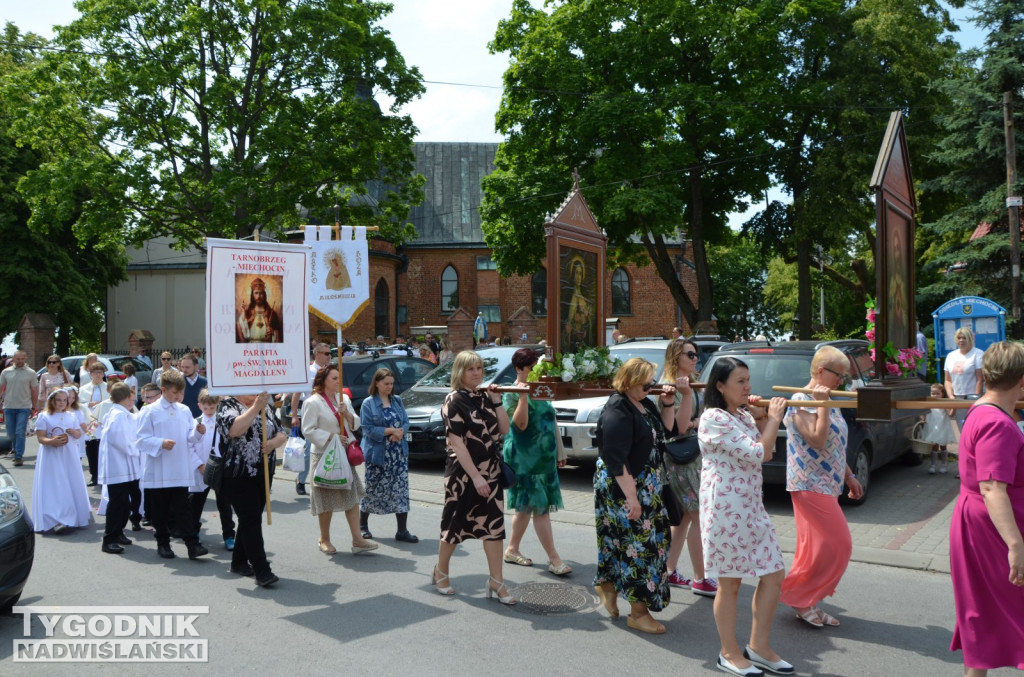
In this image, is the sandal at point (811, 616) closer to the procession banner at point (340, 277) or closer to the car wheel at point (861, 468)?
the car wheel at point (861, 468)

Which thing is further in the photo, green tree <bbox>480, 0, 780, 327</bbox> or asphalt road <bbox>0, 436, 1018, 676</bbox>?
green tree <bbox>480, 0, 780, 327</bbox>

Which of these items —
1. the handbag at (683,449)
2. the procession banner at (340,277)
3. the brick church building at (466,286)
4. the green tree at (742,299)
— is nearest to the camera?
the handbag at (683,449)

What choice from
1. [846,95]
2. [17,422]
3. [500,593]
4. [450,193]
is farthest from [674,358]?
[450,193]

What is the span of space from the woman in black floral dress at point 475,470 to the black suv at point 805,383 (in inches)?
141

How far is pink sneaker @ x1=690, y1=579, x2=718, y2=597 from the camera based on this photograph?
6.34 meters

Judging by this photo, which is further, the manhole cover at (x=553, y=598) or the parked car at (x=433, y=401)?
the parked car at (x=433, y=401)

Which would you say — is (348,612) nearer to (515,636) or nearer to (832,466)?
(515,636)

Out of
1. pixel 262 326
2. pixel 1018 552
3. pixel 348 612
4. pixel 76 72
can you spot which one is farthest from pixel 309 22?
pixel 1018 552

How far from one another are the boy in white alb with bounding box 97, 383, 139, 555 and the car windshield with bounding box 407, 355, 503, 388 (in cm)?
518

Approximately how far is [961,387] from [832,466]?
702 centimetres

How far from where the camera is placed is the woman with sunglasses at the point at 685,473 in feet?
20.4

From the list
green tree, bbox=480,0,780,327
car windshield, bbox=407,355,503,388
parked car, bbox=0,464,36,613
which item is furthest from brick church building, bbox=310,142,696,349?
parked car, bbox=0,464,36,613

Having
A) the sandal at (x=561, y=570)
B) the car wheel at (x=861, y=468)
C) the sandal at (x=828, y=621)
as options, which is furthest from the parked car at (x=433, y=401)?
the sandal at (x=828, y=621)

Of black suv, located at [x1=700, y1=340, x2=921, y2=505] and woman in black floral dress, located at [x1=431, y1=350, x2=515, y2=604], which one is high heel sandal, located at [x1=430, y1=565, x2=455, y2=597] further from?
black suv, located at [x1=700, y1=340, x2=921, y2=505]
